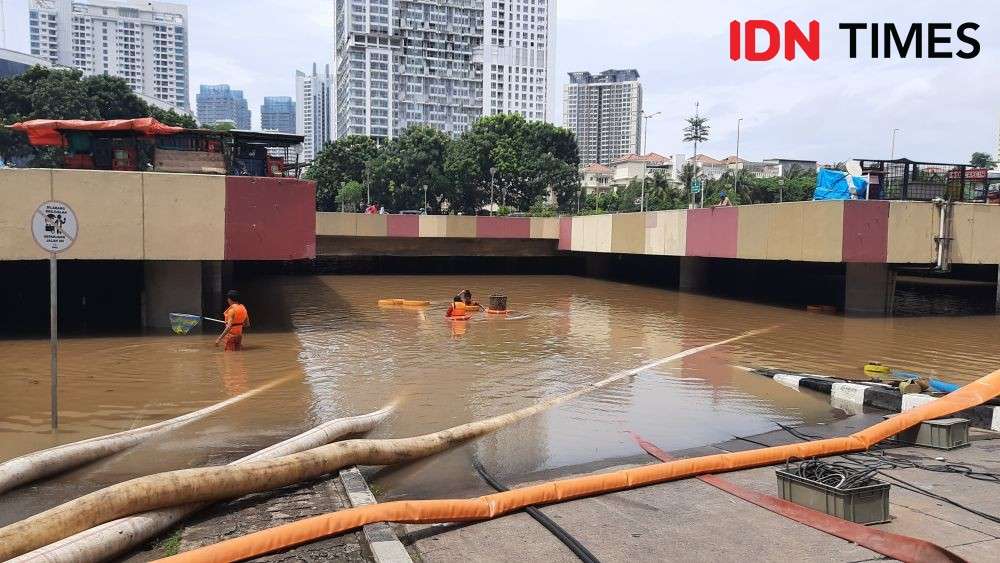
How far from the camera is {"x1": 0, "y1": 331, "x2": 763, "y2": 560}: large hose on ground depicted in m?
5.27

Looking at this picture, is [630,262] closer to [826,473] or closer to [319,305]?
[319,305]

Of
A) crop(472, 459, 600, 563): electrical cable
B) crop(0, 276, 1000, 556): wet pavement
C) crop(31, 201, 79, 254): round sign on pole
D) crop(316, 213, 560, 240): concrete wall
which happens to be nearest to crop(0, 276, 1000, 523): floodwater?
crop(0, 276, 1000, 556): wet pavement

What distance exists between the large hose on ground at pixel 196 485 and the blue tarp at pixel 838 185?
68.1 feet

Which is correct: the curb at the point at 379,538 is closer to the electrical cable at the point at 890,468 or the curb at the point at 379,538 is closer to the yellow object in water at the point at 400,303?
the electrical cable at the point at 890,468

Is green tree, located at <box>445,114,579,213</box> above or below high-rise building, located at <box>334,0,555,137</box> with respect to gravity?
below

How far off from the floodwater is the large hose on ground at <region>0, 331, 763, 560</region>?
289 millimetres

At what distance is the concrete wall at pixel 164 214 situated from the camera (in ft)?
53.9

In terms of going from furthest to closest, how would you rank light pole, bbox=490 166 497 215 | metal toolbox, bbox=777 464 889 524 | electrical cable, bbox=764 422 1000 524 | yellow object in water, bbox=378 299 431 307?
light pole, bbox=490 166 497 215, yellow object in water, bbox=378 299 431 307, electrical cable, bbox=764 422 1000 524, metal toolbox, bbox=777 464 889 524

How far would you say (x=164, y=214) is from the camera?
17.5 m

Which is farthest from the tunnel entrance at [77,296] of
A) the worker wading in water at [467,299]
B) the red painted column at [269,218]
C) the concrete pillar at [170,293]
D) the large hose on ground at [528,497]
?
the large hose on ground at [528,497]

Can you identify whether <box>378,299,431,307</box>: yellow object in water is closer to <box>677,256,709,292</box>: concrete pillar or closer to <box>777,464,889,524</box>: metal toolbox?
<box>677,256,709,292</box>: concrete pillar

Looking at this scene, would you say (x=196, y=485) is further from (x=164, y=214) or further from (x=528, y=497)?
(x=164, y=214)

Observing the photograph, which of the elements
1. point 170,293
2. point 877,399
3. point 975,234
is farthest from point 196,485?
point 975,234

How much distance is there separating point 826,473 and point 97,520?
19.1 feet
